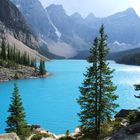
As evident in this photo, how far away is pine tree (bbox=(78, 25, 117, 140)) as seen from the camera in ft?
146

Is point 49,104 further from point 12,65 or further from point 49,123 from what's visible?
point 12,65

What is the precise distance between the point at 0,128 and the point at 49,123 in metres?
12.0

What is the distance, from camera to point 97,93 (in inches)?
1768

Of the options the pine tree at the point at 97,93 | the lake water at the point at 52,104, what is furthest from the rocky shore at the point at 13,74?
the pine tree at the point at 97,93

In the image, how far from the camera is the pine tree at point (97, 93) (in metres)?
44.5

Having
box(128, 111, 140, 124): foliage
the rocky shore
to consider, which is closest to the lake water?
the rocky shore

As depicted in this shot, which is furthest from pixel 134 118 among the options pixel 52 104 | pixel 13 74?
pixel 13 74

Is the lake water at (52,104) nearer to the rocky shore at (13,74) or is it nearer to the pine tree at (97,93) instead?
the rocky shore at (13,74)

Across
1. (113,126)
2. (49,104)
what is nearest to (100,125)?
(113,126)

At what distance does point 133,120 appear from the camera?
3638 cm

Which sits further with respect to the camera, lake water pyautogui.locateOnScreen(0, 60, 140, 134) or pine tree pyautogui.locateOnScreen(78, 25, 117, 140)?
lake water pyautogui.locateOnScreen(0, 60, 140, 134)

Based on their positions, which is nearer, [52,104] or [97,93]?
[97,93]

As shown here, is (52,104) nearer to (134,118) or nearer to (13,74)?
(134,118)

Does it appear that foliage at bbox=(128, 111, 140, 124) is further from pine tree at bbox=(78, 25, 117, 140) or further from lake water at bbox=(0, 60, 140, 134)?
lake water at bbox=(0, 60, 140, 134)
